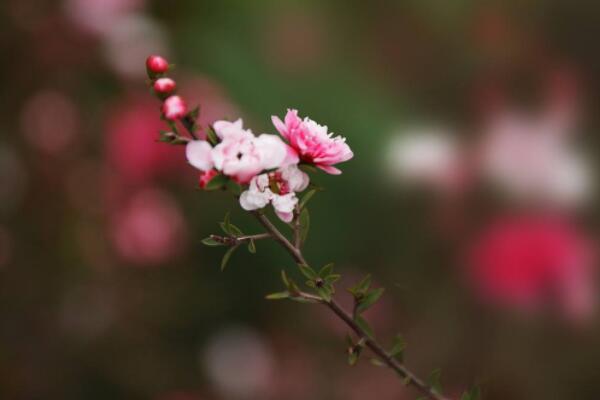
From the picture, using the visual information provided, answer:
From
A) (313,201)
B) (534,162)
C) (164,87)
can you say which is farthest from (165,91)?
(313,201)

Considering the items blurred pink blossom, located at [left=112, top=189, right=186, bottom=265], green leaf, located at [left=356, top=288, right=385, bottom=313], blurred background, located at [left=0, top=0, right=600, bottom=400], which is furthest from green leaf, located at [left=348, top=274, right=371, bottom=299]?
blurred pink blossom, located at [left=112, top=189, right=186, bottom=265]

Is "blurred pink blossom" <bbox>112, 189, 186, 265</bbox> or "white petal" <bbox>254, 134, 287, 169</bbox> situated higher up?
"white petal" <bbox>254, 134, 287, 169</bbox>

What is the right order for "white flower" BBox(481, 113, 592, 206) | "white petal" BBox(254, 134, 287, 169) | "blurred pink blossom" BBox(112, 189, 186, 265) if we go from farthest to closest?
"blurred pink blossom" BBox(112, 189, 186, 265) < "white flower" BBox(481, 113, 592, 206) < "white petal" BBox(254, 134, 287, 169)

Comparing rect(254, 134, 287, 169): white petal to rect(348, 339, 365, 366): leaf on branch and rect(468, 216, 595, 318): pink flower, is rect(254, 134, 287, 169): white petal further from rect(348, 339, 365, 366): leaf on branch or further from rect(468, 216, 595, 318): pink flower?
rect(468, 216, 595, 318): pink flower

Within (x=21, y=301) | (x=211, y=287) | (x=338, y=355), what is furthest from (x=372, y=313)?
(x=21, y=301)

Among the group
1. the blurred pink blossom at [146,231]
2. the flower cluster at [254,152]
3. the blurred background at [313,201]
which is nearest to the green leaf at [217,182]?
the flower cluster at [254,152]

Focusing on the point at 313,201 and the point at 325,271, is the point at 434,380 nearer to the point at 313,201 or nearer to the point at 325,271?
the point at 325,271

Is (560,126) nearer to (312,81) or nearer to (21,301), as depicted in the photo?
(312,81)
